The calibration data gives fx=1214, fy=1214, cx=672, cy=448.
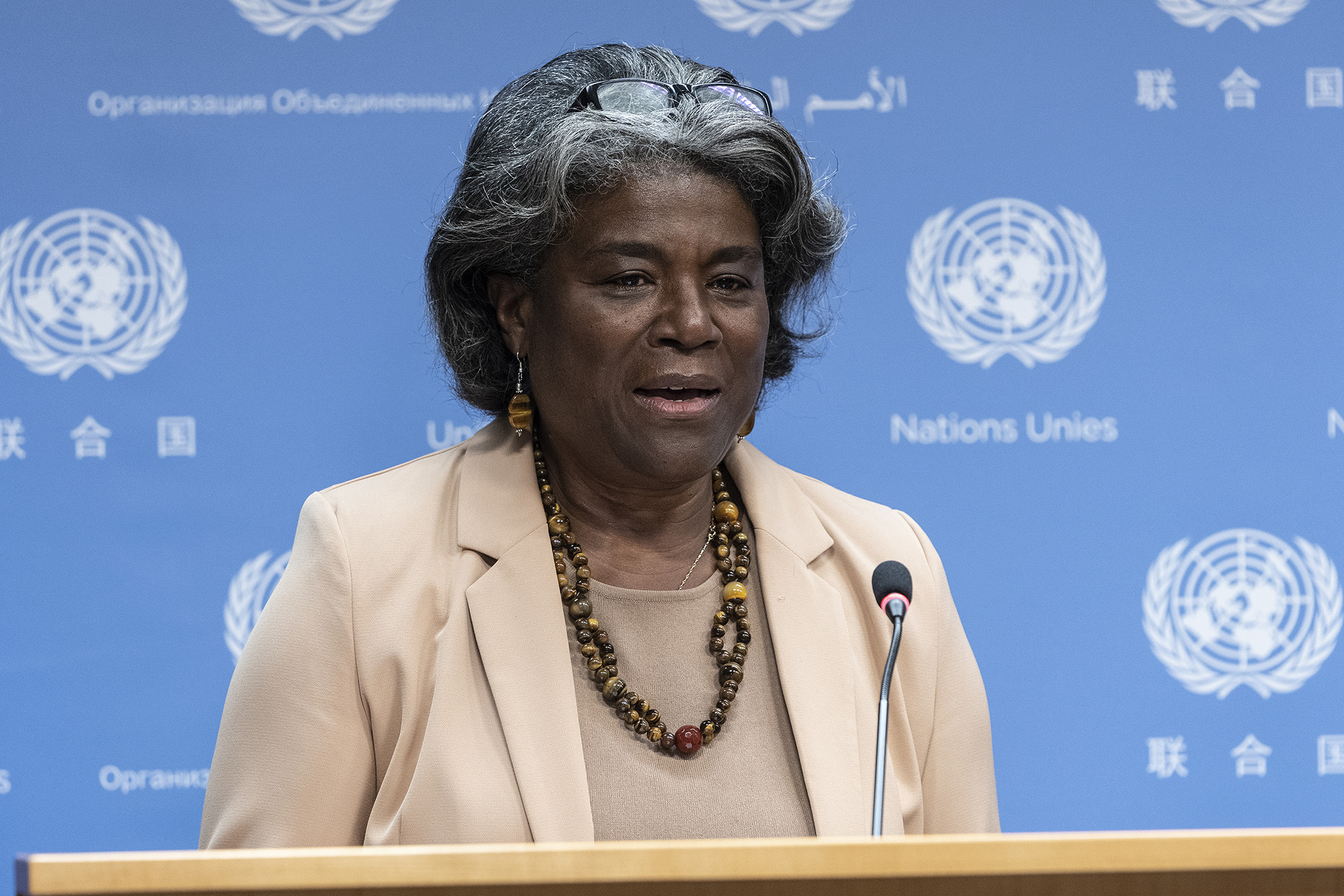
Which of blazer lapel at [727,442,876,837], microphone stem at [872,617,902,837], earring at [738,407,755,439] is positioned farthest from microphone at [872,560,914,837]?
earring at [738,407,755,439]

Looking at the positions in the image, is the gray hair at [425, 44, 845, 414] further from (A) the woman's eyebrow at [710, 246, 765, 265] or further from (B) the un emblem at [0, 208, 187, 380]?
(B) the un emblem at [0, 208, 187, 380]

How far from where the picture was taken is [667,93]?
5.32ft

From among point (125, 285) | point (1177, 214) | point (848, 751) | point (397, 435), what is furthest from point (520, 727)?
point (1177, 214)

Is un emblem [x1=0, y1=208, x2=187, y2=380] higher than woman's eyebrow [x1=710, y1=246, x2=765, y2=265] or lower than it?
higher

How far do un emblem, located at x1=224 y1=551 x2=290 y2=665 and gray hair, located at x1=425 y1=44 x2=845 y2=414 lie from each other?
2.18ft

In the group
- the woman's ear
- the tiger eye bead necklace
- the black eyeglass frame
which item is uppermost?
the black eyeglass frame

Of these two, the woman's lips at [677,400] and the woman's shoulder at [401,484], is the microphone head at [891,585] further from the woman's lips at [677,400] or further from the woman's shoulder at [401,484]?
the woman's shoulder at [401,484]

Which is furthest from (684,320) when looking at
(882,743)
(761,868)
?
(761,868)

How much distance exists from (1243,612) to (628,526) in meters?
A: 1.39

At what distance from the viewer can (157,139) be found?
2207 millimetres

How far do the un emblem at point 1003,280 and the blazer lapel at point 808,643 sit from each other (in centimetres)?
70

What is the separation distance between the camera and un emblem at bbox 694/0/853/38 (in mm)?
2297

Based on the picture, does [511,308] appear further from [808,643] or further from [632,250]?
[808,643]

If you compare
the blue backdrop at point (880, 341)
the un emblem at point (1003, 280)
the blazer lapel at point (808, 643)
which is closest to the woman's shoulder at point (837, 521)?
the blazer lapel at point (808, 643)
